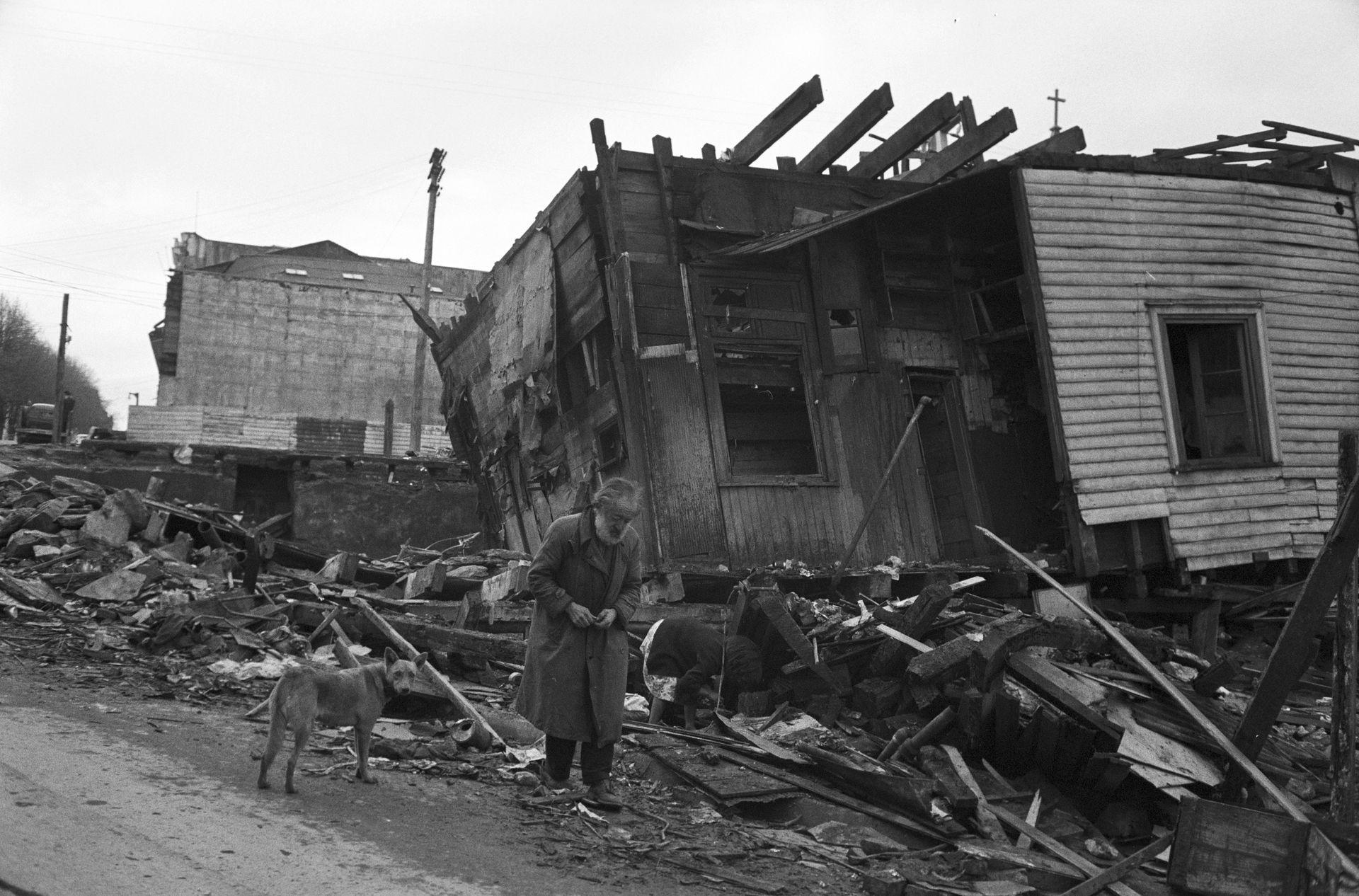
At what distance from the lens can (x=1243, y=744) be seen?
656 centimetres

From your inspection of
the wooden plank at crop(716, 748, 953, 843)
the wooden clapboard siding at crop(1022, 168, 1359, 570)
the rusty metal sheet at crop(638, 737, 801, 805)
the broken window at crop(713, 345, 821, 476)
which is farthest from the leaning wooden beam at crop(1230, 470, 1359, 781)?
the broken window at crop(713, 345, 821, 476)

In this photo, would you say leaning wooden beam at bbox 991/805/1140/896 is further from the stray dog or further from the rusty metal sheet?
the stray dog

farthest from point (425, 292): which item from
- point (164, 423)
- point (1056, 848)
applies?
point (1056, 848)

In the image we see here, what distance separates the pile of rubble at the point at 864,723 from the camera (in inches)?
245

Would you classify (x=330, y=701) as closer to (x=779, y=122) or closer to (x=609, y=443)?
(x=609, y=443)

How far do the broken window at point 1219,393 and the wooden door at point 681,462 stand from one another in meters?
5.84

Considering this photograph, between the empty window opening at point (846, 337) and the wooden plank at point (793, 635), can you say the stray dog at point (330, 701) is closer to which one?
the wooden plank at point (793, 635)

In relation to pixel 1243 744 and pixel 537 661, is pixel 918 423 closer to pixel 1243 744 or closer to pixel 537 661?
pixel 1243 744

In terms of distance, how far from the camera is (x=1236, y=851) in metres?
5.49

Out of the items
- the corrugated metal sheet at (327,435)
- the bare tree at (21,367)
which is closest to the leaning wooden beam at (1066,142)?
the corrugated metal sheet at (327,435)

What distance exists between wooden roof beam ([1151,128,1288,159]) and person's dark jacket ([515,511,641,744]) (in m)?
11.1

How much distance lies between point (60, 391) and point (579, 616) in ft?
130

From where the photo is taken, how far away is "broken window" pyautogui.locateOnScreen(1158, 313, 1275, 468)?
536 inches

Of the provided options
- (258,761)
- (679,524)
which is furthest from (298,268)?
(258,761)
